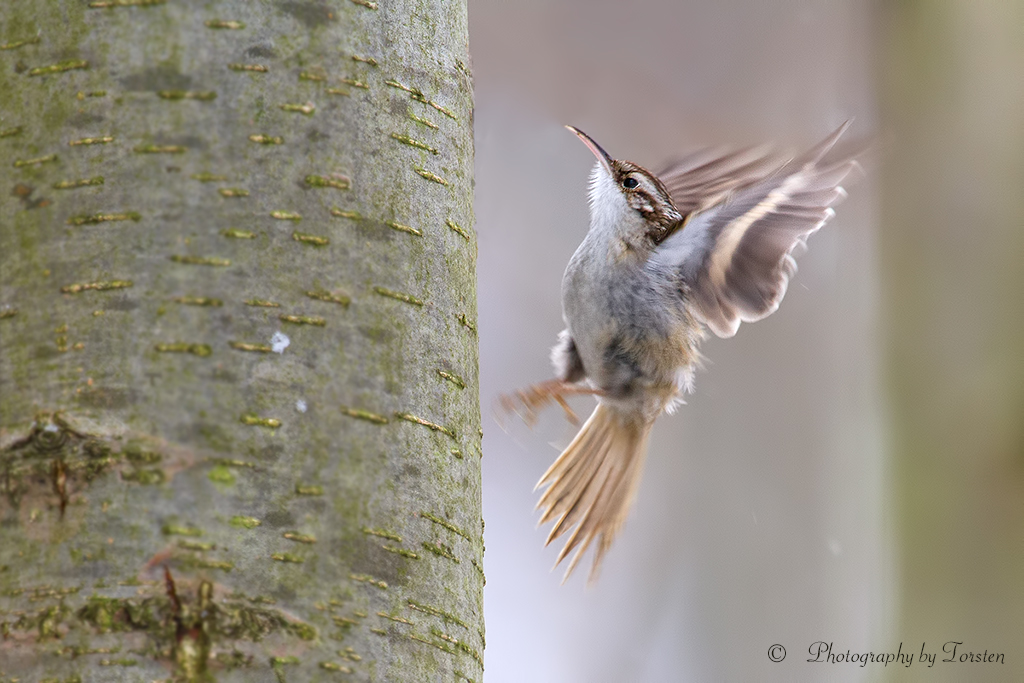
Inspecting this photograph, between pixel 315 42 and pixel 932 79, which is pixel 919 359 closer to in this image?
pixel 932 79

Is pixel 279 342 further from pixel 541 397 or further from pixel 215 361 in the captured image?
pixel 541 397

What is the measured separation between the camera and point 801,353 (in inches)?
187

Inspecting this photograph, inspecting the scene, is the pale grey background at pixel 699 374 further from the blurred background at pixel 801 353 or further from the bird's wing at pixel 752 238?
the bird's wing at pixel 752 238

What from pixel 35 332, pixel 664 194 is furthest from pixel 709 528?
pixel 35 332

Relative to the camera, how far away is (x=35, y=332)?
41.0 inches

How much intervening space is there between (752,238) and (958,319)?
783 millimetres

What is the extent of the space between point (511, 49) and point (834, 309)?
2.30 m

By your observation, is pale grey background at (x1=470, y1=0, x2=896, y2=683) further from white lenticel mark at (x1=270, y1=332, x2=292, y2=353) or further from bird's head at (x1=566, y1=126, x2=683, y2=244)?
white lenticel mark at (x1=270, y1=332, x2=292, y2=353)

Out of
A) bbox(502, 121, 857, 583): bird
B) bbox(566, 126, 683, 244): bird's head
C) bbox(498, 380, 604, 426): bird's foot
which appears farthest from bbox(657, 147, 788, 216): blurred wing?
bbox(498, 380, 604, 426): bird's foot

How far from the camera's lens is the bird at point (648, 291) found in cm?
256

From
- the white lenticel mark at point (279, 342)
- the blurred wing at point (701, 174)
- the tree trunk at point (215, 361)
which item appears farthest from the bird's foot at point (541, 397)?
the white lenticel mark at point (279, 342)

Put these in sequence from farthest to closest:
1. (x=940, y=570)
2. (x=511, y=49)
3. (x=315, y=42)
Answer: (x=511, y=49)
(x=940, y=570)
(x=315, y=42)

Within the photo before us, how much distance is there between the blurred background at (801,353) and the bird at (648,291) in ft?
0.65

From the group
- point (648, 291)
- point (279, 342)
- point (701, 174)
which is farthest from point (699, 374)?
point (279, 342)
